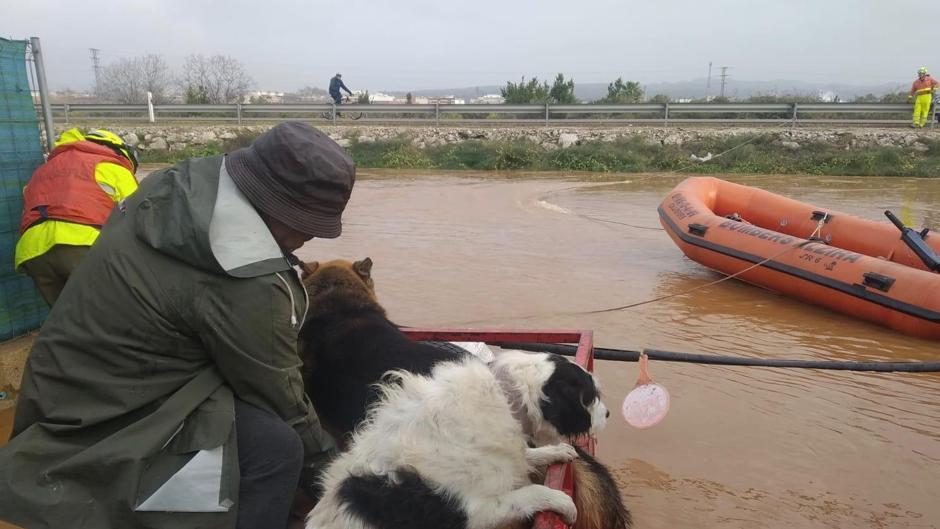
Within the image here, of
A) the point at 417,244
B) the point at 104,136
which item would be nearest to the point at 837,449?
the point at 104,136

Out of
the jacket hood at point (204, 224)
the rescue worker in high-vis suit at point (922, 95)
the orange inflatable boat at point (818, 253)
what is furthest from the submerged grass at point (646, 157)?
the jacket hood at point (204, 224)

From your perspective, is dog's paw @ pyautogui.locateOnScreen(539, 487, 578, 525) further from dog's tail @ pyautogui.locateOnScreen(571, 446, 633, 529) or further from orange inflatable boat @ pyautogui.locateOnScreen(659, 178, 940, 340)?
orange inflatable boat @ pyautogui.locateOnScreen(659, 178, 940, 340)

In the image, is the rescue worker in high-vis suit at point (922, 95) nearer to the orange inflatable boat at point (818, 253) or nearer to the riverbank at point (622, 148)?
the riverbank at point (622, 148)

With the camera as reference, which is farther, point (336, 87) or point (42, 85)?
point (336, 87)

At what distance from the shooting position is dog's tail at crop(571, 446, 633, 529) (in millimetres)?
3023

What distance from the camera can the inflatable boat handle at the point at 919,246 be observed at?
7.74 m

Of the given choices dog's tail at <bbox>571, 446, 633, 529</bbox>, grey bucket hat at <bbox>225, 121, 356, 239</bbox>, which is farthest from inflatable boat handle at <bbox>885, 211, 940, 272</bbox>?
grey bucket hat at <bbox>225, 121, 356, 239</bbox>

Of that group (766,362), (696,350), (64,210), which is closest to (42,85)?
(64,210)

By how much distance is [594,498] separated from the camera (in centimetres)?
311

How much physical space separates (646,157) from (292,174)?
71.2ft

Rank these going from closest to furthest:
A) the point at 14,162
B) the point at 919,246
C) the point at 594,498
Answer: the point at 594,498 < the point at 14,162 < the point at 919,246

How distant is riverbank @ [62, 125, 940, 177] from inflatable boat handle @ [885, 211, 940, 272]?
45.9 ft

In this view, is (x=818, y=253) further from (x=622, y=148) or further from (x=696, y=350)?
(x=622, y=148)

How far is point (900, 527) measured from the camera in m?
4.18
